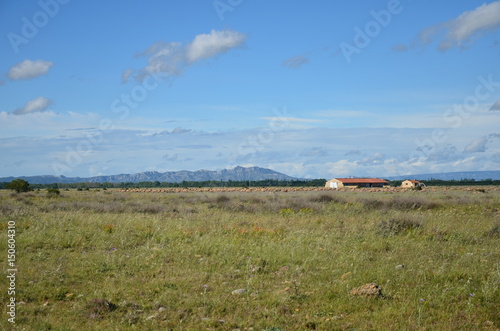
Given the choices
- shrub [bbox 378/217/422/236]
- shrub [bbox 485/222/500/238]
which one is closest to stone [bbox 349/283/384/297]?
shrub [bbox 378/217/422/236]

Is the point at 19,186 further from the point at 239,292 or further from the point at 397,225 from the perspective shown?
the point at 239,292

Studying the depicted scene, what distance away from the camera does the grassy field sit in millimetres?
6473

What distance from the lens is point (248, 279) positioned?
8289 millimetres

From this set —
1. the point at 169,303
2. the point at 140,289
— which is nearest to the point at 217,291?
the point at 169,303

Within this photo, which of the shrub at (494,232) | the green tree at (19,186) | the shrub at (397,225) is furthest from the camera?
the green tree at (19,186)

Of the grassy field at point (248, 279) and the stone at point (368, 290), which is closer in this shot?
the grassy field at point (248, 279)

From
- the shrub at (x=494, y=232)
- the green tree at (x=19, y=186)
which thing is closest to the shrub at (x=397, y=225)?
the shrub at (x=494, y=232)

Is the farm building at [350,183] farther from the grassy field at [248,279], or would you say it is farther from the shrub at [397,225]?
the grassy field at [248,279]

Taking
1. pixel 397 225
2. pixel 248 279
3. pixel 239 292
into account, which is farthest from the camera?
pixel 397 225

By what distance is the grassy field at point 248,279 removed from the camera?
6.47 m

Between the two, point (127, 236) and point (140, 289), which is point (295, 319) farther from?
point (127, 236)

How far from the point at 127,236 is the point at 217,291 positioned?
5.48 meters

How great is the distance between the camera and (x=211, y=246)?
10.9 metres

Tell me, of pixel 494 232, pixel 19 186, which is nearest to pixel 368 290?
pixel 494 232
